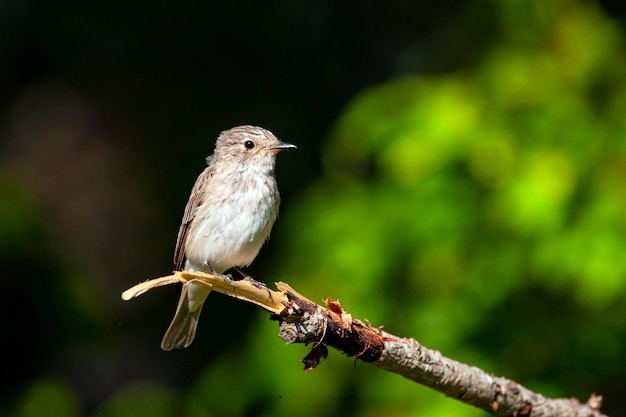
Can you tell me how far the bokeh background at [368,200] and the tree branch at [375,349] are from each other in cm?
68

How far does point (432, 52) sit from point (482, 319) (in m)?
3.64

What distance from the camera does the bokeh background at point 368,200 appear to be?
524 centimetres

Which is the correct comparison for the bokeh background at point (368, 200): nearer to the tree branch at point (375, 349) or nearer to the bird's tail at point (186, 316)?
the bird's tail at point (186, 316)

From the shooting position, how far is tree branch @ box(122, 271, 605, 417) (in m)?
3.80

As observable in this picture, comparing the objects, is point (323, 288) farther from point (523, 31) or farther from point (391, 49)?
point (391, 49)

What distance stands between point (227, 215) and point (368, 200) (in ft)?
3.29

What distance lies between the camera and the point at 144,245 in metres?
9.14

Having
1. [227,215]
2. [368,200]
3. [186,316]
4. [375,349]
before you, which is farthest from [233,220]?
[375,349]

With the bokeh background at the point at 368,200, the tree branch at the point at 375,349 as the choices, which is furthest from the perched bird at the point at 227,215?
the tree branch at the point at 375,349

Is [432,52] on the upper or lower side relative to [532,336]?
upper

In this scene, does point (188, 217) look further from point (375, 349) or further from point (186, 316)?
point (375, 349)

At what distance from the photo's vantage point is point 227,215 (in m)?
5.04

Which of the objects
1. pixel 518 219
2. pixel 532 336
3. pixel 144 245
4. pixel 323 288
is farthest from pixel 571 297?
pixel 144 245

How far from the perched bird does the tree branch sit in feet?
2.98
